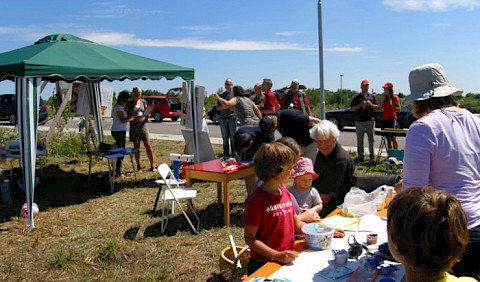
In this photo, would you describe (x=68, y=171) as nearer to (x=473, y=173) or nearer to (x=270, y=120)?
(x=270, y=120)

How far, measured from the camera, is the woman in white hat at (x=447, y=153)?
183 cm

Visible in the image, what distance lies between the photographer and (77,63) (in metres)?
6.34

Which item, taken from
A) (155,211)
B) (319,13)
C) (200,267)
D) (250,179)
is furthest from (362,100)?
(200,267)

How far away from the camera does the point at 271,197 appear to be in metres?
2.26

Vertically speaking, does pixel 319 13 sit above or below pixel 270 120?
above

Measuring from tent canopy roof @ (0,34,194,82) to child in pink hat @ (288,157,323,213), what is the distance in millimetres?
3934

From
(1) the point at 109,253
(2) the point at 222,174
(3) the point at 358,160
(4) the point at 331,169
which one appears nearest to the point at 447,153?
(4) the point at 331,169

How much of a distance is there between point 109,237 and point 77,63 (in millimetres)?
2899

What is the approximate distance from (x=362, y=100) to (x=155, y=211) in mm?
5000

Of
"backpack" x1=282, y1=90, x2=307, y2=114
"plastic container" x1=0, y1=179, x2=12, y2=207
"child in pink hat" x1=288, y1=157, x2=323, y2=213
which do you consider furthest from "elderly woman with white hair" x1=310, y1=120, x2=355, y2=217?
"backpack" x1=282, y1=90, x2=307, y2=114

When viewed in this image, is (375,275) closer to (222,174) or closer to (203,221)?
(222,174)

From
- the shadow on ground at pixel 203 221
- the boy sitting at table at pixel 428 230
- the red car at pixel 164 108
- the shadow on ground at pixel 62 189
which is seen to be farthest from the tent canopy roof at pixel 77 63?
the red car at pixel 164 108

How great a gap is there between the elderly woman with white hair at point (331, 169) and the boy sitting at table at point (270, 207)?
1287mm

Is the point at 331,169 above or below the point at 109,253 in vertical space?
above
